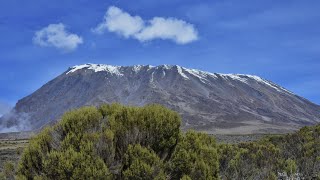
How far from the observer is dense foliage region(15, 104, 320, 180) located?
13.2m

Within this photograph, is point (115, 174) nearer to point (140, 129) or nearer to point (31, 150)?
point (140, 129)

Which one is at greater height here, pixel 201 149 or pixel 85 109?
pixel 85 109

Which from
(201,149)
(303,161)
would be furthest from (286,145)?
(201,149)

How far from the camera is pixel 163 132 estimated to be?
46.9ft

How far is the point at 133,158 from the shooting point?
1345 centimetres

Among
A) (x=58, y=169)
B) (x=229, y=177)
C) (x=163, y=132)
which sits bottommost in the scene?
(x=229, y=177)

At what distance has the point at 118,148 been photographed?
14047mm

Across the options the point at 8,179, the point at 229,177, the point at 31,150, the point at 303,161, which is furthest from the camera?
the point at 303,161

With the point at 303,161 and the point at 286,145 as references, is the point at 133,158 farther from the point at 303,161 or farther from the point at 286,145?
the point at 286,145

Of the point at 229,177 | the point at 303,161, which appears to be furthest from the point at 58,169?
the point at 303,161

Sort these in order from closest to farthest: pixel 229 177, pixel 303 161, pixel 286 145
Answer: pixel 229 177
pixel 303 161
pixel 286 145

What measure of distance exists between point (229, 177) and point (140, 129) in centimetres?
889

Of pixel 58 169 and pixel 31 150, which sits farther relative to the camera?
pixel 31 150

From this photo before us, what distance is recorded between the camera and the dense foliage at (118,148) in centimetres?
1323
